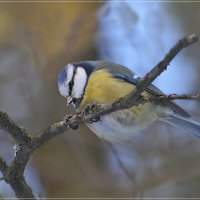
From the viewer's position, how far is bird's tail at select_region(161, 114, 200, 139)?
1.85 meters

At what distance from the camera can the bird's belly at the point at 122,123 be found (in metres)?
1.73

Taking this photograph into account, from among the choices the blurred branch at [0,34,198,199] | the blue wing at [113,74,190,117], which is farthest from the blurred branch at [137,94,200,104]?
the blue wing at [113,74,190,117]

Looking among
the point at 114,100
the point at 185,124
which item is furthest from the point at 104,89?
the point at 185,124

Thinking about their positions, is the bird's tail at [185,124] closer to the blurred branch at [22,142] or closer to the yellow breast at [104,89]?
the yellow breast at [104,89]

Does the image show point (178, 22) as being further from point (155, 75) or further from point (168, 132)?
point (155, 75)

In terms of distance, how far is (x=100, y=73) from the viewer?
1842 mm

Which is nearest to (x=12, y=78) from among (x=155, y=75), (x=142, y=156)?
(x=142, y=156)

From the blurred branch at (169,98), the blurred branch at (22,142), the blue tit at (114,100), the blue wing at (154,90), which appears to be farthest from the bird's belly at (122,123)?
the blurred branch at (169,98)

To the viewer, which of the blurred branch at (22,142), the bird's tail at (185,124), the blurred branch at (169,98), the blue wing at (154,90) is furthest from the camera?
the bird's tail at (185,124)

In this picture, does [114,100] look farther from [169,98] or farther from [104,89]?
→ [169,98]

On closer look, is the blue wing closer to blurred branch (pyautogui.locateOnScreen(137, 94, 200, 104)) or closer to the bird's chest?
the bird's chest

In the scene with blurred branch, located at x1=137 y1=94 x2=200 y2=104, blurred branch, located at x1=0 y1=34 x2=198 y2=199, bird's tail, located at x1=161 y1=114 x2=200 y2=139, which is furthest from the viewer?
bird's tail, located at x1=161 y1=114 x2=200 y2=139

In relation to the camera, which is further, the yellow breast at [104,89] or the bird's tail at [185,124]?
the bird's tail at [185,124]

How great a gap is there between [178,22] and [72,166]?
3.26 feet
